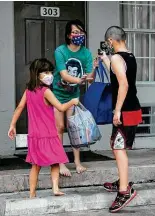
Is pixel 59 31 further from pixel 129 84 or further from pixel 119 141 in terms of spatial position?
pixel 119 141

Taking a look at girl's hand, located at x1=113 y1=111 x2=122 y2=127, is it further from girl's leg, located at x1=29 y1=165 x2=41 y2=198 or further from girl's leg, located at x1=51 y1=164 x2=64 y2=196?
girl's leg, located at x1=29 y1=165 x2=41 y2=198

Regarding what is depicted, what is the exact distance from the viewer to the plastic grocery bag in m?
5.46

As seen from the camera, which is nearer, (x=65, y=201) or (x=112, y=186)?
(x=65, y=201)

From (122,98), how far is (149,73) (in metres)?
3.25

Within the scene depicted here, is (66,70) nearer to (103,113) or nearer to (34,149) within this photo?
(103,113)

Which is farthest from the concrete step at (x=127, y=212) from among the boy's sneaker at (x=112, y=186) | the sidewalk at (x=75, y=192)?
the boy's sneaker at (x=112, y=186)

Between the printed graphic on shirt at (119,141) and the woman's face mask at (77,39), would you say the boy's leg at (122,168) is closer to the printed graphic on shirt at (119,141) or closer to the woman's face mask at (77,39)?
the printed graphic on shirt at (119,141)

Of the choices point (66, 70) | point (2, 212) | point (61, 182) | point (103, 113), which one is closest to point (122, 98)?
point (103, 113)

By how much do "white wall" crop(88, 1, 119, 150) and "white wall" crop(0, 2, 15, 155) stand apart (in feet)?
4.02

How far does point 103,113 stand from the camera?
5.59m

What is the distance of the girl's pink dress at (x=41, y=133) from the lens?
5207 millimetres

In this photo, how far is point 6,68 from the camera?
7.17 m

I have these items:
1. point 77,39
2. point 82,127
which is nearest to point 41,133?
point 82,127

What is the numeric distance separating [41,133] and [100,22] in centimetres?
300
